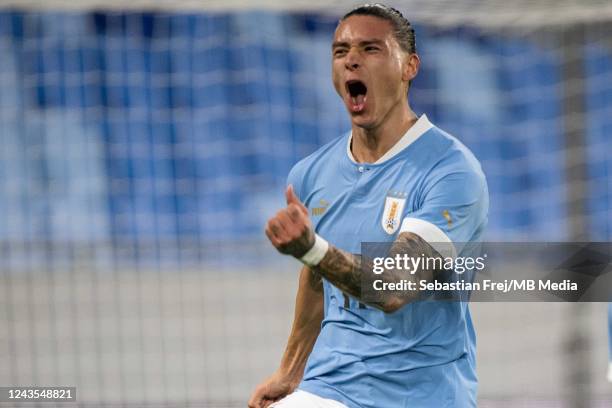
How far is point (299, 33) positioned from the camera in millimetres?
6160

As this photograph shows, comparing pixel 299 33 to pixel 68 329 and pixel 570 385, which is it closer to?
pixel 68 329

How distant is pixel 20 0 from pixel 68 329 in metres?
1.89

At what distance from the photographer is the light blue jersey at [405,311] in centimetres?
254

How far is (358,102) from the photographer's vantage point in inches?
107

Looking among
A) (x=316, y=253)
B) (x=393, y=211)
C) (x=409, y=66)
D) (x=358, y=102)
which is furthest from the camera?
(x=409, y=66)

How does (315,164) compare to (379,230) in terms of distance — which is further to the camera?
(315,164)

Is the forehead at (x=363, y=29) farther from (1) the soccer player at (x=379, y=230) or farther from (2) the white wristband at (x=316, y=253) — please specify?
(2) the white wristband at (x=316, y=253)

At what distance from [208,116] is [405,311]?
3.74 m

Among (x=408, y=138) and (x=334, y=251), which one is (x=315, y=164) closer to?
(x=408, y=138)

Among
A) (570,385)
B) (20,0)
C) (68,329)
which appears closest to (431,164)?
(570,385)

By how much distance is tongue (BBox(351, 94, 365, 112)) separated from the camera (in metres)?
2.72

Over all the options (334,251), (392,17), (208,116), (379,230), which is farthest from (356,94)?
(208,116)

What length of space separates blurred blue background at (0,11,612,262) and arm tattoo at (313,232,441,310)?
336 centimetres

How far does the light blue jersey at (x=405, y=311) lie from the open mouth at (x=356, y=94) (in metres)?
0.14
